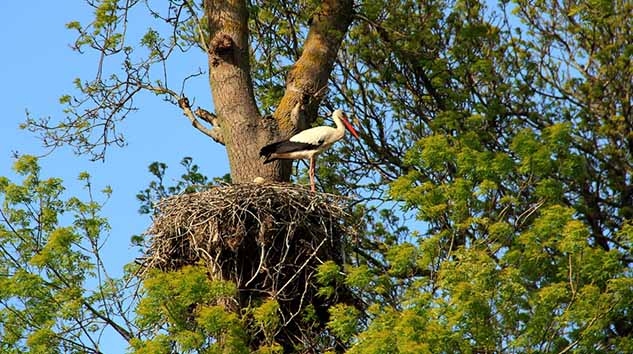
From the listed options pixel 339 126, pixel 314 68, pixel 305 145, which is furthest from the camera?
pixel 339 126

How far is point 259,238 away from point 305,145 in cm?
186

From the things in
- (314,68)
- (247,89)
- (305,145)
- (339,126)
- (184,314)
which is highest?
(314,68)

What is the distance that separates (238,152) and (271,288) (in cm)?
180

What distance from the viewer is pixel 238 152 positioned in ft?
44.9

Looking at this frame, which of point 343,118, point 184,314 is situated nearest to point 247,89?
point 343,118

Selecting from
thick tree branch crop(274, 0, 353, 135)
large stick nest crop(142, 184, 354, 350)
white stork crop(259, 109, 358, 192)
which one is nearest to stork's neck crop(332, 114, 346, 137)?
white stork crop(259, 109, 358, 192)

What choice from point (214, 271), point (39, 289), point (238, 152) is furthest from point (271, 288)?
point (39, 289)

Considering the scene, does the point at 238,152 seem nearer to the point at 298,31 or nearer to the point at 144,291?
the point at 144,291

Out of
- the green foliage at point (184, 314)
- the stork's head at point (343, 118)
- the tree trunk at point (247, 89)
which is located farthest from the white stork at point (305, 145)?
the green foliage at point (184, 314)

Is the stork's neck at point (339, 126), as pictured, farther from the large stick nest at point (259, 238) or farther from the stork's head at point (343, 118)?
the large stick nest at point (259, 238)

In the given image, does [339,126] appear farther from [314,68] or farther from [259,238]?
[259,238]

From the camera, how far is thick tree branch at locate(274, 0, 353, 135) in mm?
14016

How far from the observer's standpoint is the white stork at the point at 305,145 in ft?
44.0

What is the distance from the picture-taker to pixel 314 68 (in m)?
14.3
